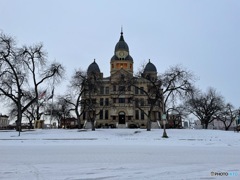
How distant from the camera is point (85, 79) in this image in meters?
48.2

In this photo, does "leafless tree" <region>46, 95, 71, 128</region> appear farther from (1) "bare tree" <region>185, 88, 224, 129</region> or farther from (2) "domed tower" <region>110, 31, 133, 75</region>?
(1) "bare tree" <region>185, 88, 224, 129</region>

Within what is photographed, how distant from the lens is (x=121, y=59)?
8850cm

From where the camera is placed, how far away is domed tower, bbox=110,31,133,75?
88000 mm

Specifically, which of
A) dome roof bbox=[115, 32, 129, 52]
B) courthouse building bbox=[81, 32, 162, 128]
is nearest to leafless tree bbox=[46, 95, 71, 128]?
courthouse building bbox=[81, 32, 162, 128]

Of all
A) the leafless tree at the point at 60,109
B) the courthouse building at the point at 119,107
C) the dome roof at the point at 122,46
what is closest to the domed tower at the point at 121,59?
the dome roof at the point at 122,46

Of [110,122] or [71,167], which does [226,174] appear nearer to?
[71,167]

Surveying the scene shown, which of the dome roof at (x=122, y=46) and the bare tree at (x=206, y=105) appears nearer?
the bare tree at (x=206, y=105)

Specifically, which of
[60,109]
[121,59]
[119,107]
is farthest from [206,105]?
[60,109]

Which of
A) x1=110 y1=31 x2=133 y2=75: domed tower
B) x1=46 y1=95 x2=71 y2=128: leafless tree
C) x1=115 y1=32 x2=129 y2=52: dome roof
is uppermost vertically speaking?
x1=115 y1=32 x2=129 y2=52: dome roof

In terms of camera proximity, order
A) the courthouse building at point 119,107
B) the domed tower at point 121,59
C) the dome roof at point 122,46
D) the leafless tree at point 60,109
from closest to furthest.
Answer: the leafless tree at point 60,109
the courthouse building at point 119,107
the domed tower at point 121,59
the dome roof at point 122,46

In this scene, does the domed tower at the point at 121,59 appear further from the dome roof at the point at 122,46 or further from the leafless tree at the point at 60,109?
the leafless tree at the point at 60,109

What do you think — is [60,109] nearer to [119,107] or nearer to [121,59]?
[119,107]

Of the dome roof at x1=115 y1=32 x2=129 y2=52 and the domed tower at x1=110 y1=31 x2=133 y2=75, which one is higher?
the dome roof at x1=115 y1=32 x2=129 y2=52

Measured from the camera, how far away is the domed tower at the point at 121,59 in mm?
88000
